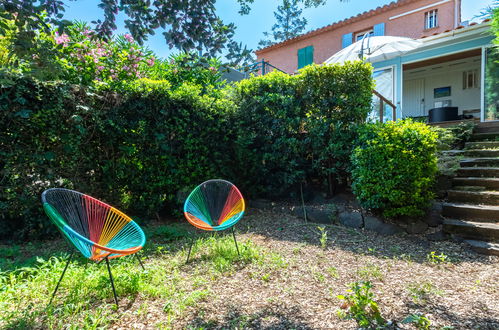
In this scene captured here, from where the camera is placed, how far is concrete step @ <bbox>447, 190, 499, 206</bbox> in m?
3.73

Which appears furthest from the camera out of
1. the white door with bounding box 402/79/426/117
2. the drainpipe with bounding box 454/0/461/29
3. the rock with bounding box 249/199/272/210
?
the white door with bounding box 402/79/426/117

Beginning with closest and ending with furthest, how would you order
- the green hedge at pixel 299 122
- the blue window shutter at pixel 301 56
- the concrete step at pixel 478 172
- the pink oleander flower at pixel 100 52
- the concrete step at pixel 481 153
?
the concrete step at pixel 478 172
the pink oleander flower at pixel 100 52
the green hedge at pixel 299 122
the concrete step at pixel 481 153
the blue window shutter at pixel 301 56

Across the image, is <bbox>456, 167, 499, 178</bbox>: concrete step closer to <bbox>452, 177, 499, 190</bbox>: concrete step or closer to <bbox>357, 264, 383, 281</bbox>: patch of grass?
<bbox>452, 177, 499, 190</bbox>: concrete step

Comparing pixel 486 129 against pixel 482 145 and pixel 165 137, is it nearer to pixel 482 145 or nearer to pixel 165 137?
pixel 482 145

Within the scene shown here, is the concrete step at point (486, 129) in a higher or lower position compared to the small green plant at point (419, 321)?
higher

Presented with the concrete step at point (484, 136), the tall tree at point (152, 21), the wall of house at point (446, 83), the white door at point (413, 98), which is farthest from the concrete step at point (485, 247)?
the white door at point (413, 98)

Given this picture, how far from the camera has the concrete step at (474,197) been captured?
3726mm

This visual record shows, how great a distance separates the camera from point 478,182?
409cm

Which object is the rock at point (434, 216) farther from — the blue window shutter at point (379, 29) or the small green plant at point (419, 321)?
the blue window shutter at point (379, 29)

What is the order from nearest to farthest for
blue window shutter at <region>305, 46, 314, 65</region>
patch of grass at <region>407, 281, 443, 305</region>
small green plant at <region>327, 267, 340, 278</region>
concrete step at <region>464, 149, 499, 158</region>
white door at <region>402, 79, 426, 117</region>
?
patch of grass at <region>407, 281, 443, 305</region>
small green plant at <region>327, 267, 340, 278</region>
concrete step at <region>464, 149, 499, 158</region>
white door at <region>402, 79, 426, 117</region>
blue window shutter at <region>305, 46, 314, 65</region>

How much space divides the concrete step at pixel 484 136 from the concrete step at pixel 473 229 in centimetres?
286

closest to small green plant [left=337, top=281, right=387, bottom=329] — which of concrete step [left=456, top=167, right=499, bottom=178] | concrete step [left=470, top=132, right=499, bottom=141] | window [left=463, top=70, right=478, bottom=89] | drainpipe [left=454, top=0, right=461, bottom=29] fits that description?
concrete step [left=456, top=167, right=499, bottom=178]

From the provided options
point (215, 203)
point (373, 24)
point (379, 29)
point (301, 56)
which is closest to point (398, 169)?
point (215, 203)

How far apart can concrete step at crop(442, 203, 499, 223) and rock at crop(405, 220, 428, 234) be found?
38 cm
